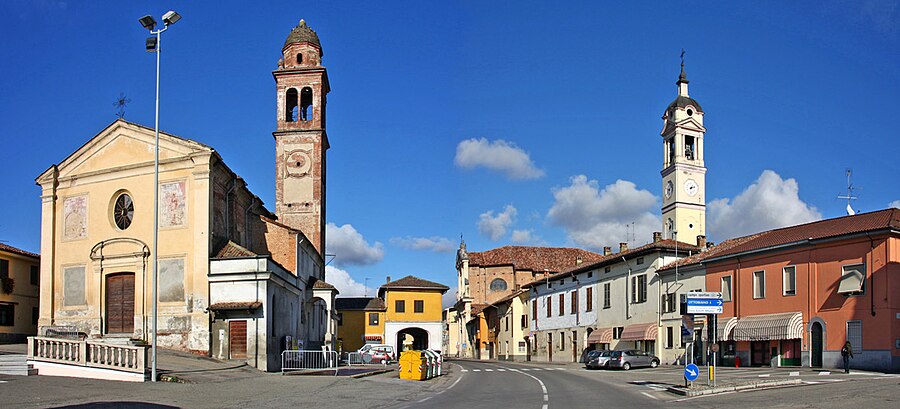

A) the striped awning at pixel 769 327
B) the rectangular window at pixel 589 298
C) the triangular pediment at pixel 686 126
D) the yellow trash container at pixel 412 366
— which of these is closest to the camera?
the yellow trash container at pixel 412 366

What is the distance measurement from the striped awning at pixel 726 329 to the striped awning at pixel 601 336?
11321 mm

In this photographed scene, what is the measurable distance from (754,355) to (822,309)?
17.7 feet

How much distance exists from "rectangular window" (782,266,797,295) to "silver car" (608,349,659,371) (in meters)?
8.19

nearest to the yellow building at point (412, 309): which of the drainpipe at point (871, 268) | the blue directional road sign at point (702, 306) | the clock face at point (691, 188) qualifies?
the clock face at point (691, 188)

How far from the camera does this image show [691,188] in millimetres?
87125

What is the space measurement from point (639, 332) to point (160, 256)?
27.8 meters

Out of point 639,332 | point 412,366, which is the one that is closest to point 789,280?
point 639,332

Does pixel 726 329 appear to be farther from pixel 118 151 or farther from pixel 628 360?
pixel 118 151

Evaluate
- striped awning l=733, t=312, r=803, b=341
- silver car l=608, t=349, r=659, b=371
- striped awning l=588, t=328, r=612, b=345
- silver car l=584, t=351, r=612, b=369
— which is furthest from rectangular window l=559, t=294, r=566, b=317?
striped awning l=733, t=312, r=803, b=341

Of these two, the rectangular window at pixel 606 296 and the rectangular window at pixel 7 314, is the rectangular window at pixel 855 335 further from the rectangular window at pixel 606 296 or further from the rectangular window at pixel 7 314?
the rectangular window at pixel 7 314

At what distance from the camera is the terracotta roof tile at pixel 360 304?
76.6 metres

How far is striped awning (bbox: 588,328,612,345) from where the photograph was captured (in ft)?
172

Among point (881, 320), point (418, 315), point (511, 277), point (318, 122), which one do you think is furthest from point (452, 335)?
point (881, 320)

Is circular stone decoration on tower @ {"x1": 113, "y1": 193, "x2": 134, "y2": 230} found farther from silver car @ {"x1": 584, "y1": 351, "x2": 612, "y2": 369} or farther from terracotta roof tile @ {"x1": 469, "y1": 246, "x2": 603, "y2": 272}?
terracotta roof tile @ {"x1": 469, "y1": 246, "x2": 603, "y2": 272}
